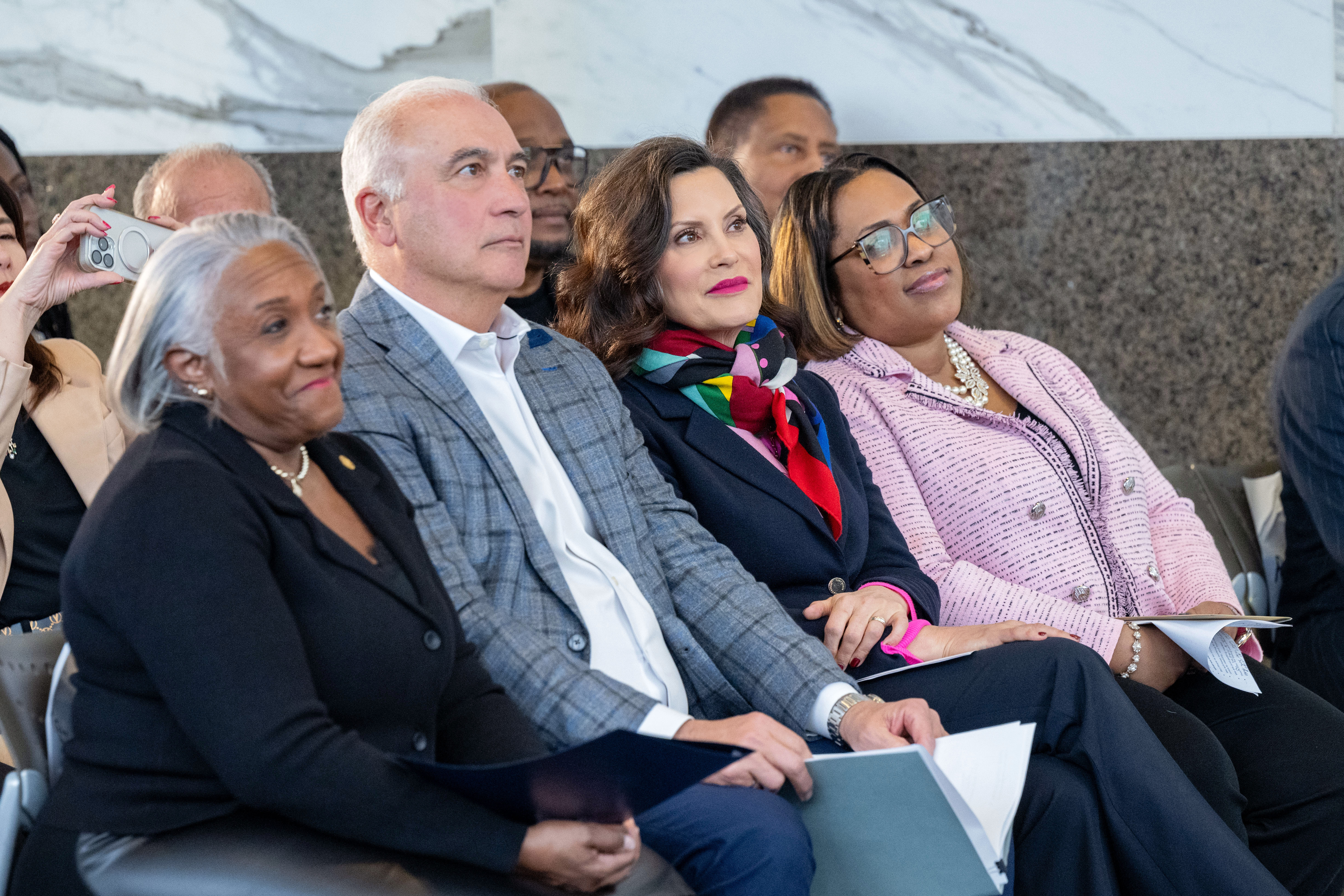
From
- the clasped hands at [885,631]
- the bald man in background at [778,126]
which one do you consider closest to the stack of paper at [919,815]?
the clasped hands at [885,631]

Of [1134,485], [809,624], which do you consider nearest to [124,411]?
[809,624]

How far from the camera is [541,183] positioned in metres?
3.55

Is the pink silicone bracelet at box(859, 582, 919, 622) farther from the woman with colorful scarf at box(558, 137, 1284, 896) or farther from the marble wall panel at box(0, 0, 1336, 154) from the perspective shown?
the marble wall panel at box(0, 0, 1336, 154)

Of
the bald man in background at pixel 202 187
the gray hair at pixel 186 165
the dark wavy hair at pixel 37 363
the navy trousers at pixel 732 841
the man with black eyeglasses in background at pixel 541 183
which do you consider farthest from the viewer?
the man with black eyeglasses in background at pixel 541 183

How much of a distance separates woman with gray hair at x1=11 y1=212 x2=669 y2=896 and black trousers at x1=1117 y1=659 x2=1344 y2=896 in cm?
122

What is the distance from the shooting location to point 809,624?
7.67 feet

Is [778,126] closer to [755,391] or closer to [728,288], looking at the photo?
[728,288]

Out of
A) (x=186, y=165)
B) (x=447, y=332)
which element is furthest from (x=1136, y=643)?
(x=186, y=165)

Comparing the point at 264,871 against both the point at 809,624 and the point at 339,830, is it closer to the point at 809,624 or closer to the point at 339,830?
the point at 339,830

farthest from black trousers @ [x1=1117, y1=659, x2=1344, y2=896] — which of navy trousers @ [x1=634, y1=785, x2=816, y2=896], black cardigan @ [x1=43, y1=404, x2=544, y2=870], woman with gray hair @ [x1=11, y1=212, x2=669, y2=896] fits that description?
black cardigan @ [x1=43, y1=404, x2=544, y2=870]

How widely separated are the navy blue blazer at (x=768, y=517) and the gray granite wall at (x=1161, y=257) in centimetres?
181

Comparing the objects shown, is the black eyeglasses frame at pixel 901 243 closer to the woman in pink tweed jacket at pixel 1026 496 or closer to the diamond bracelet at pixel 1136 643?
the woman in pink tweed jacket at pixel 1026 496

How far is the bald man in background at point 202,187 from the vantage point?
3.05 meters

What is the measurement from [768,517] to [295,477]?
1007 mm
